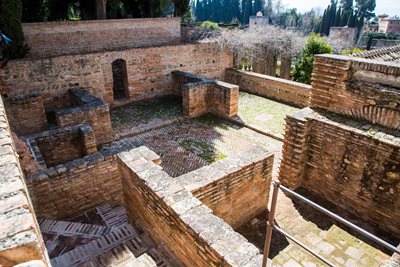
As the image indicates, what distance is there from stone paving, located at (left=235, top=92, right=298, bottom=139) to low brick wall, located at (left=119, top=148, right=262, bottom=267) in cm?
624

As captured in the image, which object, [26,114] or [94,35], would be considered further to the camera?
[94,35]

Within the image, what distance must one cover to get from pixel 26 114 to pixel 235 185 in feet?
23.7

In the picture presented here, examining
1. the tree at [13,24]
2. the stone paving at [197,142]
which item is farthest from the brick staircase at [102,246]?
the tree at [13,24]

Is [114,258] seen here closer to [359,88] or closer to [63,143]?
[63,143]

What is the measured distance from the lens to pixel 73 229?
16.3 ft

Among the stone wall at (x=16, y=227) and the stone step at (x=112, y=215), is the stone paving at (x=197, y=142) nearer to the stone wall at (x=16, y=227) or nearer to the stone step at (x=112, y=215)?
the stone step at (x=112, y=215)

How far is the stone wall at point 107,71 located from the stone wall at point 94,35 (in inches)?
117

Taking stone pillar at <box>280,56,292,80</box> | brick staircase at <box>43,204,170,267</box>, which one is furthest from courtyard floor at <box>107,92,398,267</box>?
stone pillar at <box>280,56,292,80</box>

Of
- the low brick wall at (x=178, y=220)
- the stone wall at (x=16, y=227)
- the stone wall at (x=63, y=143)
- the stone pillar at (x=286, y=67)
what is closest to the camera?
the stone wall at (x=16, y=227)

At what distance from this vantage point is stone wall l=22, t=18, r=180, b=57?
12961 mm

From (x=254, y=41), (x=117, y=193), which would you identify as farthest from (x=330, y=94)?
(x=254, y=41)

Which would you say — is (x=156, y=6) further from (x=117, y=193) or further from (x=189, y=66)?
(x=117, y=193)

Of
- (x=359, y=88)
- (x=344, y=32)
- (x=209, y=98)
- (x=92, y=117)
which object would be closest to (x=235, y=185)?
(x=359, y=88)

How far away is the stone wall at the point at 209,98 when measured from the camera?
10859 millimetres
